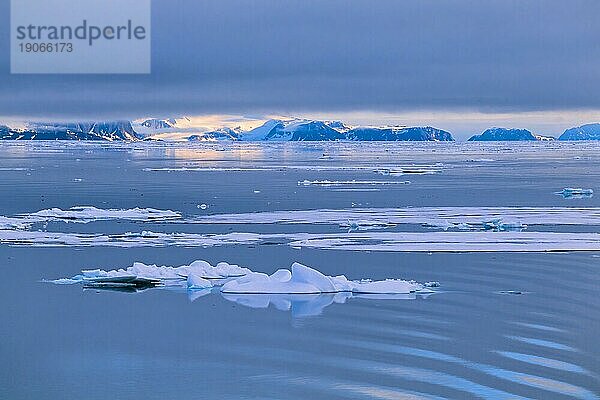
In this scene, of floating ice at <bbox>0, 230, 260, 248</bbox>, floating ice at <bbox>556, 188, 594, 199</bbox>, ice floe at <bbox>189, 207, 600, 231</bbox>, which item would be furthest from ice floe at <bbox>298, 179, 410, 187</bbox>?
floating ice at <bbox>0, 230, 260, 248</bbox>

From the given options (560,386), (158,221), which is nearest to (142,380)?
(560,386)

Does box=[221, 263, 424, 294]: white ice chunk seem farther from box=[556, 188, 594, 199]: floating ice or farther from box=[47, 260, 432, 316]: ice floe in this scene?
box=[556, 188, 594, 199]: floating ice

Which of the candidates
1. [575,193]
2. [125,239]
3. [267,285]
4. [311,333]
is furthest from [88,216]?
[575,193]

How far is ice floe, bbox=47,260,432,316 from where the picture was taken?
10.4 m

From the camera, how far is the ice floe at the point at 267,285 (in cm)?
1040

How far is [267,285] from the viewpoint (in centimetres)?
1073

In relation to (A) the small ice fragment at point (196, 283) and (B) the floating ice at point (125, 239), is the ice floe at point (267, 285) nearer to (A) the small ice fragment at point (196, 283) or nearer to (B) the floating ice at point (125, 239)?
(A) the small ice fragment at point (196, 283)

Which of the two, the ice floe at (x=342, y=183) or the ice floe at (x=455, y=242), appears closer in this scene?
the ice floe at (x=455, y=242)

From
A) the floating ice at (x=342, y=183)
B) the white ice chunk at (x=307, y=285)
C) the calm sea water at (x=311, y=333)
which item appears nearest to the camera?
the calm sea water at (x=311, y=333)

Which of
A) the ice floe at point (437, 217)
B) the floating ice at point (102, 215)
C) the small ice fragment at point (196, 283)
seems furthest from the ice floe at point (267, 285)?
the floating ice at point (102, 215)

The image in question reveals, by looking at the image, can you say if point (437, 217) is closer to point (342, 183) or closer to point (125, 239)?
point (125, 239)

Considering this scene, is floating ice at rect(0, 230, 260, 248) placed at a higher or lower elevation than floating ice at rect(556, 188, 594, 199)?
lower

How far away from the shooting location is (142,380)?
23.9 ft

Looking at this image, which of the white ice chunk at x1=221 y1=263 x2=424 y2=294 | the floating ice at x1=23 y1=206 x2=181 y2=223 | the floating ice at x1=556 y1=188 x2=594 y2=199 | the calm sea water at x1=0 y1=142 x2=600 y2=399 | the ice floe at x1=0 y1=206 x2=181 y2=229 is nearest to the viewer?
the calm sea water at x1=0 y1=142 x2=600 y2=399
